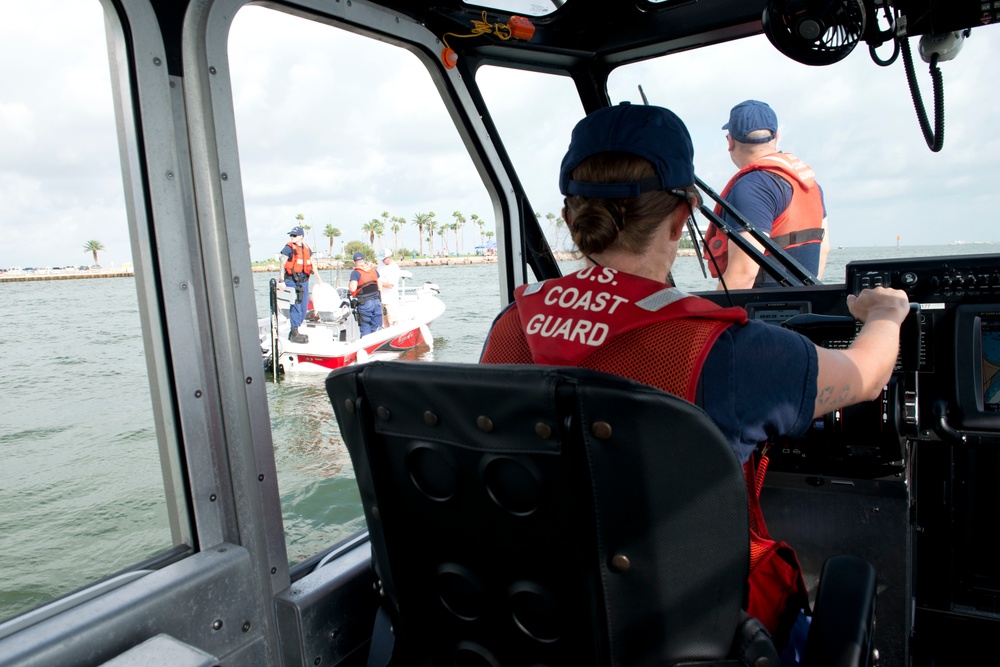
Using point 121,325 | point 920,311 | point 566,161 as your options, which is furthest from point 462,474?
A: point 920,311

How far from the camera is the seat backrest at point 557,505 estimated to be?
0.84 metres

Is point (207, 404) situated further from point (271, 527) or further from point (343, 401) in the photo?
point (343, 401)

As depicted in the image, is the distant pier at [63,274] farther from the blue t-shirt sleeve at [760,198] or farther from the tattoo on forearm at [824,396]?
the blue t-shirt sleeve at [760,198]

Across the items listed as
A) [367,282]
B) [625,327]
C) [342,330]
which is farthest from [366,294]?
[625,327]

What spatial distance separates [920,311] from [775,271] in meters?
0.50

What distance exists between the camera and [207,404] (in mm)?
1713

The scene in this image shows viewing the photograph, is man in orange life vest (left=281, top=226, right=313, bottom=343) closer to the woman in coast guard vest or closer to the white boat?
the white boat

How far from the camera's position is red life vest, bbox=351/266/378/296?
11.9 meters

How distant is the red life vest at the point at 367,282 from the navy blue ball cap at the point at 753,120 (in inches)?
384

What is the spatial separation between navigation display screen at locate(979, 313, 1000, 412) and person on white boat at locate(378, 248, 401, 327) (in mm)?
10821

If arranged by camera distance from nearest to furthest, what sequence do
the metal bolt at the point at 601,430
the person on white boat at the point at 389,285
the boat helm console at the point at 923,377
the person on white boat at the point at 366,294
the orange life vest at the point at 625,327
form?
1. the metal bolt at the point at 601,430
2. the orange life vest at the point at 625,327
3. the boat helm console at the point at 923,377
4. the person on white boat at the point at 366,294
5. the person on white boat at the point at 389,285

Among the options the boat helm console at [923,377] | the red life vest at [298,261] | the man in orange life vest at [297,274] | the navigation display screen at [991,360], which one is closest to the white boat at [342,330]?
the man in orange life vest at [297,274]

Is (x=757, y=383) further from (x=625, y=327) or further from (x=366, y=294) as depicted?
(x=366, y=294)

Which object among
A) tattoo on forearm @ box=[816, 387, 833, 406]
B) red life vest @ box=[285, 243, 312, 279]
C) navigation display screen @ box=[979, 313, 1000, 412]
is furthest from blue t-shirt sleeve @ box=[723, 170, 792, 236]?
red life vest @ box=[285, 243, 312, 279]
